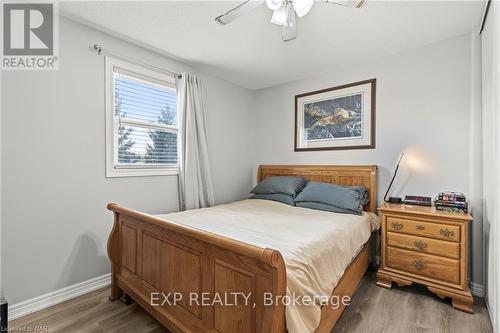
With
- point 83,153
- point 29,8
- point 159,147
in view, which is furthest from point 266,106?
point 29,8

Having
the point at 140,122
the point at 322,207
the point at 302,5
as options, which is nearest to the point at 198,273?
the point at 322,207

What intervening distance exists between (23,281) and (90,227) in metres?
0.57

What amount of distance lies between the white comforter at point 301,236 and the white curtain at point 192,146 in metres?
0.46

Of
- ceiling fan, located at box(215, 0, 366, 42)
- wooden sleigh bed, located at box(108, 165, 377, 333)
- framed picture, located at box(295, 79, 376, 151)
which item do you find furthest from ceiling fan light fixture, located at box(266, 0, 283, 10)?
framed picture, located at box(295, 79, 376, 151)

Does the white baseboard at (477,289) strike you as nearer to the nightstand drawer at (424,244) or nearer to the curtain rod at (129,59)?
the nightstand drawer at (424,244)

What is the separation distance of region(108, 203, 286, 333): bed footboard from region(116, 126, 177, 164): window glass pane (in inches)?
27.9

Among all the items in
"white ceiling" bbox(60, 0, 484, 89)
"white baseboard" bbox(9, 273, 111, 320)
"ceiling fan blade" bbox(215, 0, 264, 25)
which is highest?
"white ceiling" bbox(60, 0, 484, 89)

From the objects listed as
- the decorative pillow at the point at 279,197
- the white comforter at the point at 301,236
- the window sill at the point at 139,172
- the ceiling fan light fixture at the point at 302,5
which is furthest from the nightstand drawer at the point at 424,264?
the window sill at the point at 139,172

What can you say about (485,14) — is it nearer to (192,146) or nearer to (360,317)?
(360,317)

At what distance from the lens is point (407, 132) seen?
2.57 metres

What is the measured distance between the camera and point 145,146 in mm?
2662

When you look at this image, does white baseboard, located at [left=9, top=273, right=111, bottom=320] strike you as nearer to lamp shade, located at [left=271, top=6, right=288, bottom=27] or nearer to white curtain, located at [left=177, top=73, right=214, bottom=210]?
white curtain, located at [left=177, top=73, right=214, bottom=210]

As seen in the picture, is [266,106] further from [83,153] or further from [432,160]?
[83,153]

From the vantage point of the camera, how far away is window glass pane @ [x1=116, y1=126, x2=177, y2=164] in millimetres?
2484
